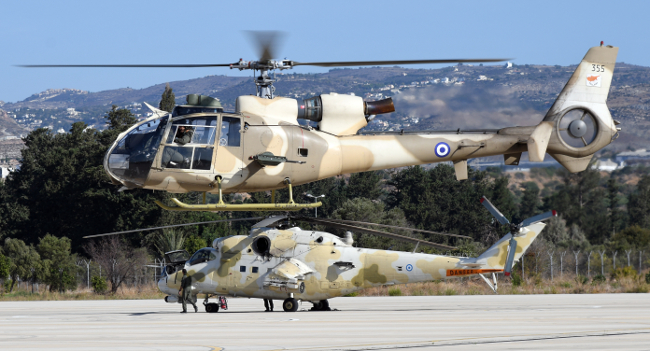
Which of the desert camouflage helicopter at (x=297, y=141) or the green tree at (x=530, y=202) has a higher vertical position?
the desert camouflage helicopter at (x=297, y=141)

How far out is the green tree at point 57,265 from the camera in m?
39.8

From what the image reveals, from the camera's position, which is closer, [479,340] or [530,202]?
[479,340]

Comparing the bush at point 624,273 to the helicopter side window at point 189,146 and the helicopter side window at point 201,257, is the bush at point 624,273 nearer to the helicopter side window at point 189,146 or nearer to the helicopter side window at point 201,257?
the helicopter side window at point 201,257

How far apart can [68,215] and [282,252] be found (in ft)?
143

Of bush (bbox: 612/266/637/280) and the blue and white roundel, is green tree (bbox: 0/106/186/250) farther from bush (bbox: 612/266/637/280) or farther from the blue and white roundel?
the blue and white roundel

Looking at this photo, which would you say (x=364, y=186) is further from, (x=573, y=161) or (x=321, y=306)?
(x=573, y=161)

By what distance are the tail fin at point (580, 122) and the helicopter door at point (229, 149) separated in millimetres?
8133

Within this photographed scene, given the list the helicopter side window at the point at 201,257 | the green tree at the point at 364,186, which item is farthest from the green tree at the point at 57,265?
the green tree at the point at 364,186

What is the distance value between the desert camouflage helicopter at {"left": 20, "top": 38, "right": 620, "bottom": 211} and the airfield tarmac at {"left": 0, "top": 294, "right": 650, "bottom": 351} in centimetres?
292

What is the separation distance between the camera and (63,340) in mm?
13484

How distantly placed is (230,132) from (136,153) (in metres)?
2.29

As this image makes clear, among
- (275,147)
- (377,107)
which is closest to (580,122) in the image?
(377,107)

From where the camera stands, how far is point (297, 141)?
19.4 metres

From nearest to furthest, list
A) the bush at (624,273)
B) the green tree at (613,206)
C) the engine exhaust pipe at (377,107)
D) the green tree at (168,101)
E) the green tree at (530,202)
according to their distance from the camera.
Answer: the engine exhaust pipe at (377,107) < the bush at (624,273) < the green tree at (168,101) < the green tree at (613,206) < the green tree at (530,202)
